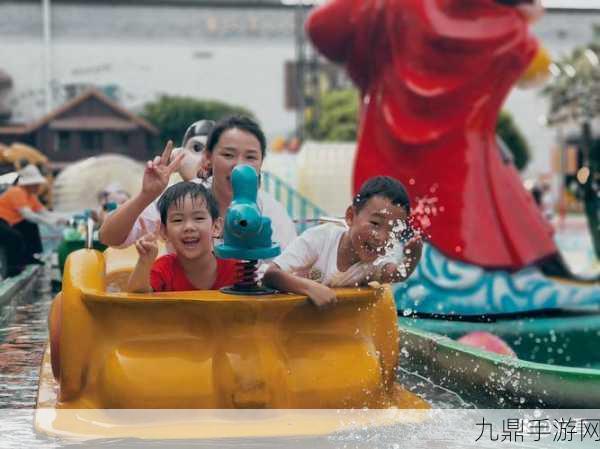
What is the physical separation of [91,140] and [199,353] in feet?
87.1

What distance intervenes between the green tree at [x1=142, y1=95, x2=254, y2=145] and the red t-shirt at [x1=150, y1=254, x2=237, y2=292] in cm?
2775

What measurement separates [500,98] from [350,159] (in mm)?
4415

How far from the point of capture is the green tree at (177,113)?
31.3m

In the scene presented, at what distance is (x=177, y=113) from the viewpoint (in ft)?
104

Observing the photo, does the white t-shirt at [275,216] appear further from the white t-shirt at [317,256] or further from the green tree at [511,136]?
the green tree at [511,136]

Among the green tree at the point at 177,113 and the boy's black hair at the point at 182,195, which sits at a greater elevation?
the boy's black hair at the point at 182,195

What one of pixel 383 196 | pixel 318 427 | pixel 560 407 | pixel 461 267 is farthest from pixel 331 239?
pixel 461 267

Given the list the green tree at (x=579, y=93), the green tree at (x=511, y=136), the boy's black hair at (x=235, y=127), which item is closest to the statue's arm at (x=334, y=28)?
the boy's black hair at (x=235, y=127)

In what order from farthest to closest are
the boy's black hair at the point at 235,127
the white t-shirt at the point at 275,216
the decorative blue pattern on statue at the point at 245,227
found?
the white t-shirt at the point at 275,216
the boy's black hair at the point at 235,127
the decorative blue pattern on statue at the point at 245,227

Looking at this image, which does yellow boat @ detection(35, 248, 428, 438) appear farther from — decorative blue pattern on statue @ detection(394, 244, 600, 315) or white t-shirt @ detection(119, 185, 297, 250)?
decorative blue pattern on statue @ detection(394, 244, 600, 315)

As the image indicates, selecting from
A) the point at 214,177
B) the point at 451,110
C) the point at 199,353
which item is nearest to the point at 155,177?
the point at 214,177

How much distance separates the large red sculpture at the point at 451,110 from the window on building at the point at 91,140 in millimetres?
21677

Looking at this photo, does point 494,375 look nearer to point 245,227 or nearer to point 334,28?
point 245,227

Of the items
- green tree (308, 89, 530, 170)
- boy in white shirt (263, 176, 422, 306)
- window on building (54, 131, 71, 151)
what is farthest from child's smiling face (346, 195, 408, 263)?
window on building (54, 131, 71, 151)
